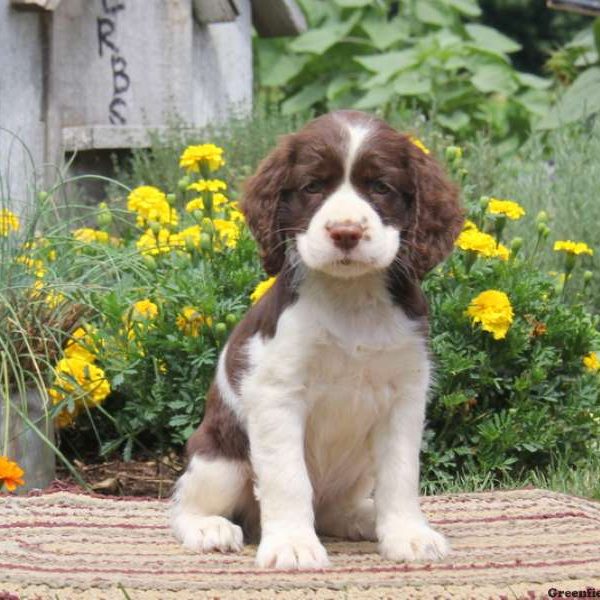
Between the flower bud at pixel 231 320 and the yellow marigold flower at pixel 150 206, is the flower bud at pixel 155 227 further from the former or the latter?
the flower bud at pixel 231 320

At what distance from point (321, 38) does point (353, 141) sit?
28.1ft

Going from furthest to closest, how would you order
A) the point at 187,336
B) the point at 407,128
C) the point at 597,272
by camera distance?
the point at 407,128 → the point at 597,272 → the point at 187,336

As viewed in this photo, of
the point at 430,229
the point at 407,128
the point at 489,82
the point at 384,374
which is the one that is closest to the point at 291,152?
the point at 430,229

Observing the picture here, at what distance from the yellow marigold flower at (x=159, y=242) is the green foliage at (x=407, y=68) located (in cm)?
456

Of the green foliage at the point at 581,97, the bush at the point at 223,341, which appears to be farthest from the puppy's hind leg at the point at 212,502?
the green foliage at the point at 581,97

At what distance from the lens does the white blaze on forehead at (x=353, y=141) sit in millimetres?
3588

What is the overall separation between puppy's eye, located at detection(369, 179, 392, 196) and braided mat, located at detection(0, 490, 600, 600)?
1043mm

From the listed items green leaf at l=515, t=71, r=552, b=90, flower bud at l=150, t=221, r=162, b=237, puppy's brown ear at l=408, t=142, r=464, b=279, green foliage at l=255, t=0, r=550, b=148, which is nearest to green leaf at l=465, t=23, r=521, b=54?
green foliage at l=255, t=0, r=550, b=148

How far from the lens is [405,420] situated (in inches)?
151

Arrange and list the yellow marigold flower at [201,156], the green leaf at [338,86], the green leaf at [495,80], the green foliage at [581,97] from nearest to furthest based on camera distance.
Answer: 1. the yellow marigold flower at [201,156]
2. the green foliage at [581,97]
3. the green leaf at [495,80]
4. the green leaf at [338,86]

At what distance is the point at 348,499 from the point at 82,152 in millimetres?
4989

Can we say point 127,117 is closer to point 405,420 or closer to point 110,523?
point 110,523

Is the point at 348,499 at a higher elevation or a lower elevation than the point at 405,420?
lower

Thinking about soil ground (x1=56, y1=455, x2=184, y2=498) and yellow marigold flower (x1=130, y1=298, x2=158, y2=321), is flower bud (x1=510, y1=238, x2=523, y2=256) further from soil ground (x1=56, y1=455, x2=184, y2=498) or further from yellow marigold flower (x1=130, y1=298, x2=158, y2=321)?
soil ground (x1=56, y1=455, x2=184, y2=498)
